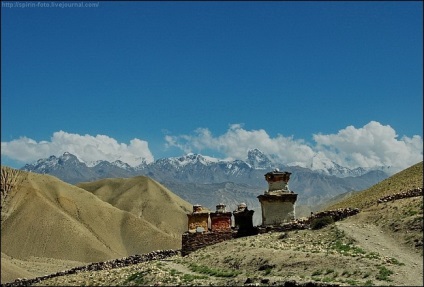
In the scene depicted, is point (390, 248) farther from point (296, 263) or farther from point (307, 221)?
point (307, 221)

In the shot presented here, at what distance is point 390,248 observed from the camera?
70.2 ft

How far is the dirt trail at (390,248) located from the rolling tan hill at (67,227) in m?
43.8

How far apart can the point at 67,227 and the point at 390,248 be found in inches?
2990

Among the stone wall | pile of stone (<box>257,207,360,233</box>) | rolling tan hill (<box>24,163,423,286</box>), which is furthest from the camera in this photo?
the stone wall

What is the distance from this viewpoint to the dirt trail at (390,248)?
17000 mm

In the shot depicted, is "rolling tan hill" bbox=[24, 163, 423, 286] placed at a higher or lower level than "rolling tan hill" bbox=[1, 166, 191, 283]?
lower

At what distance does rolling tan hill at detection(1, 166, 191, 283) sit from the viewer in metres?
81.8

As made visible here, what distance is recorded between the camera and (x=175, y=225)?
123375 mm

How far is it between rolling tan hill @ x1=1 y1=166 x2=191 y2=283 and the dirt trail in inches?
1726

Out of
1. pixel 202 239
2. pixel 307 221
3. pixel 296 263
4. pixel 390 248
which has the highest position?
pixel 307 221

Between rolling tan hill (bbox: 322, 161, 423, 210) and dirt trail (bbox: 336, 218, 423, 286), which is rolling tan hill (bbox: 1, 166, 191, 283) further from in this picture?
dirt trail (bbox: 336, 218, 423, 286)

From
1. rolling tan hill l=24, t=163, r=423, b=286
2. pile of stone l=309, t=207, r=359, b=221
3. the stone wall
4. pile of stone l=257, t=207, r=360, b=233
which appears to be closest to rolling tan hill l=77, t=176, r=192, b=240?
the stone wall

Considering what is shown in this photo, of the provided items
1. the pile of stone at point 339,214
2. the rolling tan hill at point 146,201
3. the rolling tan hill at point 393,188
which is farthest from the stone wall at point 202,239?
the rolling tan hill at point 146,201

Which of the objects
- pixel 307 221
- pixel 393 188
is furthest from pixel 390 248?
pixel 393 188
